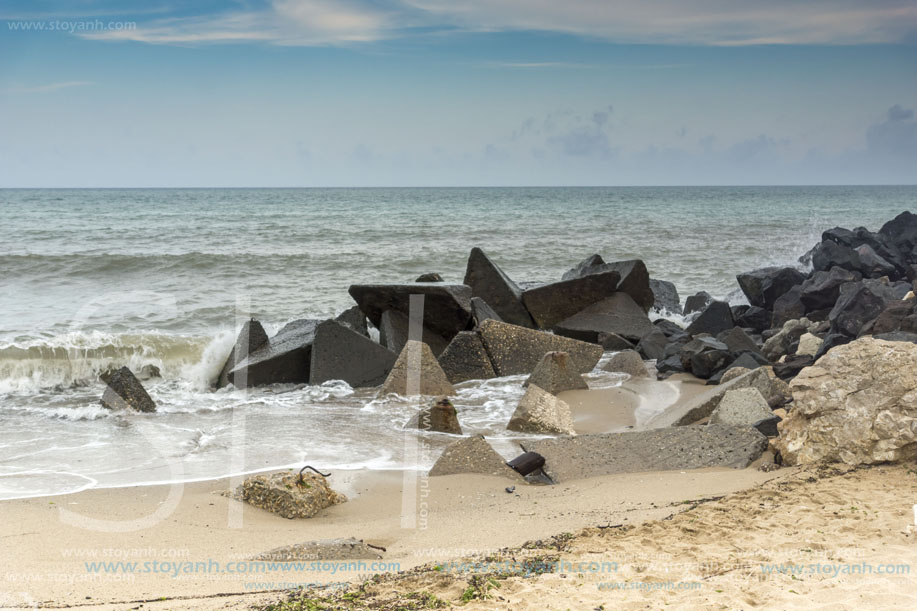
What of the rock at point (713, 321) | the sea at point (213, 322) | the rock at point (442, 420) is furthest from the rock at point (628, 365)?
the rock at point (442, 420)

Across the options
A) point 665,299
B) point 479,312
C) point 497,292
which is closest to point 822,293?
point 665,299

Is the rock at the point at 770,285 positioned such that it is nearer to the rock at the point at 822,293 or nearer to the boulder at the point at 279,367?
the rock at the point at 822,293

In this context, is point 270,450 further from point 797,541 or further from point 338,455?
point 797,541

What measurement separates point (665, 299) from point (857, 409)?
9.21 m

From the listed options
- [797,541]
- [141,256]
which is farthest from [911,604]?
[141,256]

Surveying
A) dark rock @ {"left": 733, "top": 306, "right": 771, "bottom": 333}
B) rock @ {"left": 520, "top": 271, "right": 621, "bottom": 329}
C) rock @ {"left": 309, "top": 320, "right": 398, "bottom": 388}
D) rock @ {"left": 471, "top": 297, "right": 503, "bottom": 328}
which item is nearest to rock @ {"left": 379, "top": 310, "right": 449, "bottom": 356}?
rock @ {"left": 471, "top": 297, "right": 503, "bottom": 328}

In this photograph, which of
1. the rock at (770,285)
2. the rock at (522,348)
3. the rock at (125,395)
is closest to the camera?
the rock at (125,395)

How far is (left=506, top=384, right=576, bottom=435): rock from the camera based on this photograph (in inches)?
272

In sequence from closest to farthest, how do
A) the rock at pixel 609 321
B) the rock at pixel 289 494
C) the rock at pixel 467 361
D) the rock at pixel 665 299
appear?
the rock at pixel 289 494, the rock at pixel 467 361, the rock at pixel 609 321, the rock at pixel 665 299

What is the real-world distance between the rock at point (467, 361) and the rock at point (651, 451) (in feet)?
9.85

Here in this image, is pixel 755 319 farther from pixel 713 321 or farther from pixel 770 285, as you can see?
pixel 713 321

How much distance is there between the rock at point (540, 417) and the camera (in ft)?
22.6

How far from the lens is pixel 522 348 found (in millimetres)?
9203

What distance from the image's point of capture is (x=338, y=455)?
20.9ft
